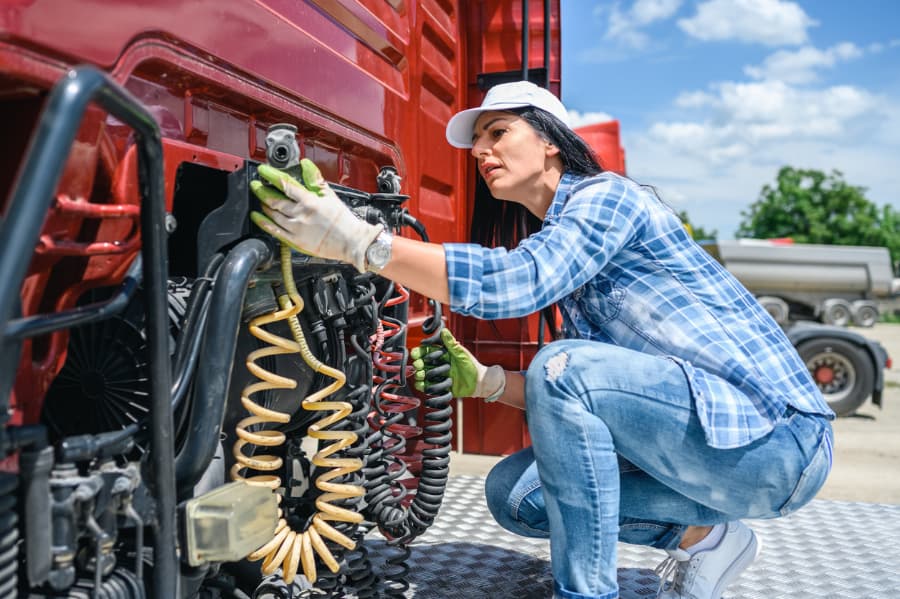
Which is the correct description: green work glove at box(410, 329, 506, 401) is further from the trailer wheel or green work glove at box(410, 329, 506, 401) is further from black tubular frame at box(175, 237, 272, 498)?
the trailer wheel

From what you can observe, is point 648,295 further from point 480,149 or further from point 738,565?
point 738,565

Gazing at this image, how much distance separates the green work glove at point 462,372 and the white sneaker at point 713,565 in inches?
23.4

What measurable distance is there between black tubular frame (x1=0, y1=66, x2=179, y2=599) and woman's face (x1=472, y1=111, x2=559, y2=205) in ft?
3.20

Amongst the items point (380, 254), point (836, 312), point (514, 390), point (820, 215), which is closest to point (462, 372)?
point (514, 390)

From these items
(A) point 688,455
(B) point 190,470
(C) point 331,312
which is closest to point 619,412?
(A) point 688,455

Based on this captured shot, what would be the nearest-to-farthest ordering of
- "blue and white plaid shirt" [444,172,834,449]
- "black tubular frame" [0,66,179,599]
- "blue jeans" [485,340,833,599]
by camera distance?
"black tubular frame" [0,66,179,599] → "blue and white plaid shirt" [444,172,834,449] → "blue jeans" [485,340,833,599]

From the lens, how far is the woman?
1.58 m

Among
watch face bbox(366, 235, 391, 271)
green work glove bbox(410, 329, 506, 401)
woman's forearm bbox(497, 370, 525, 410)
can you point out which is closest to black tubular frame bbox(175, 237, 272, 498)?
watch face bbox(366, 235, 391, 271)

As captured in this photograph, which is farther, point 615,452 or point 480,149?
point 480,149

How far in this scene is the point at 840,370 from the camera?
6.48m

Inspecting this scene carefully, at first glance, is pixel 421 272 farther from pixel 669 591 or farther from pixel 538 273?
pixel 669 591

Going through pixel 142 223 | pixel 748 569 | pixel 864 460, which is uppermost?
pixel 142 223

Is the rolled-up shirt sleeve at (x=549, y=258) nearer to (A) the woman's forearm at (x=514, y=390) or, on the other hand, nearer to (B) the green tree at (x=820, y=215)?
(A) the woman's forearm at (x=514, y=390)

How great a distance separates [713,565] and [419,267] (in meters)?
1.07
